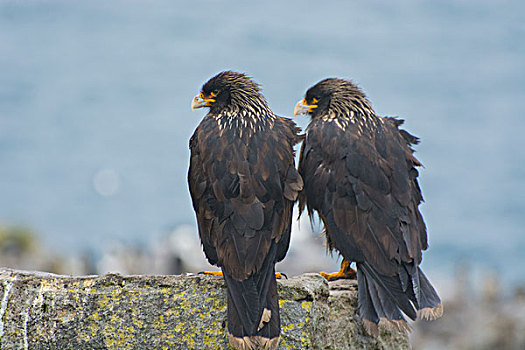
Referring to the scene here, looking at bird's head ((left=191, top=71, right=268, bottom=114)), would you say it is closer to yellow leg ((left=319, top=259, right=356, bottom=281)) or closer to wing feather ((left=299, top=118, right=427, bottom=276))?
wing feather ((left=299, top=118, right=427, bottom=276))

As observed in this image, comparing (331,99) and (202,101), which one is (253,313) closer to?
(202,101)

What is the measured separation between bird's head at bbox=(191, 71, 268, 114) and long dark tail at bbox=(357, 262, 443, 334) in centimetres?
174

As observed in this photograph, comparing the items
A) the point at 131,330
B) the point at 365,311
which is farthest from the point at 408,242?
the point at 131,330

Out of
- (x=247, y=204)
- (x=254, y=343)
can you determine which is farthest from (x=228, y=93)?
(x=254, y=343)

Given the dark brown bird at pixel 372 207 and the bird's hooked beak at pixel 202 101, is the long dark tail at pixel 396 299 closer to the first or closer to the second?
the dark brown bird at pixel 372 207

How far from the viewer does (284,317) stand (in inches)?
190

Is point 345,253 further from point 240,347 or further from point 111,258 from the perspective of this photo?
point 111,258

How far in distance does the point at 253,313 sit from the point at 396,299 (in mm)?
1140

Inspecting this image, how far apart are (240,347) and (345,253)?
1253mm

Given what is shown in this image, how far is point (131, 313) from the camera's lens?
15.8ft

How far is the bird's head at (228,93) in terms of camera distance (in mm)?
6055

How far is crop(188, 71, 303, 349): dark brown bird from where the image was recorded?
463 cm

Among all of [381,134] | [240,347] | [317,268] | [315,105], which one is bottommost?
[240,347]

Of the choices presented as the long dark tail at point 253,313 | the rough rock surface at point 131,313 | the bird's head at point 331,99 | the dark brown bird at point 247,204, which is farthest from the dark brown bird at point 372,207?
the long dark tail at point 253,313
